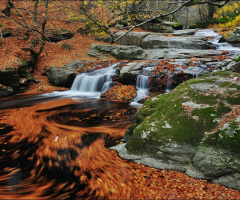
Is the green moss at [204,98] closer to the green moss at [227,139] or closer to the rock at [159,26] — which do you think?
the green moss at [227,139]

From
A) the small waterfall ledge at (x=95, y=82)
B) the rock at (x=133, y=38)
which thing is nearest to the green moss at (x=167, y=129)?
the small waterfall ledge at (x=95, y=82)

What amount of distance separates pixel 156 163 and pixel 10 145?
381 centimetres

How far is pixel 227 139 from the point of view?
3.17 m

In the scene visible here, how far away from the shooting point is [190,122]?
3766mm

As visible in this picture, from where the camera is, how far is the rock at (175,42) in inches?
584

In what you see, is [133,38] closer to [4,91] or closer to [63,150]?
[4,91]

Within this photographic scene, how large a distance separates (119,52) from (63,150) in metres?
12.1

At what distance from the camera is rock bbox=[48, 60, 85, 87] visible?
12727mm

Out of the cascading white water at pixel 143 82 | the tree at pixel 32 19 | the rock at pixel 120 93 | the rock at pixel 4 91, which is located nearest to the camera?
the tree at pixel 32 19

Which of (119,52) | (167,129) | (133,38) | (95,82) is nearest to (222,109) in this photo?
(167,129)

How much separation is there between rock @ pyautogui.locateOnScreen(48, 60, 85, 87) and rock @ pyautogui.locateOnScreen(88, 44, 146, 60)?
3578 millimetres

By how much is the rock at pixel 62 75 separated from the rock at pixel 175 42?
7208 mm

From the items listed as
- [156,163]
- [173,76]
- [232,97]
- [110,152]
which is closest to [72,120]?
[110,152]

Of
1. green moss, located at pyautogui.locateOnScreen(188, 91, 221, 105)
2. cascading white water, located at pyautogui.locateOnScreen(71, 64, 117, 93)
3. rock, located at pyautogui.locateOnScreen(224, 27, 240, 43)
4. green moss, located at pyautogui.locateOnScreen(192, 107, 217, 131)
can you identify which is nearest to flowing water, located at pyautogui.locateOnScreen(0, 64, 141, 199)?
green moss, located at pyautogui.locateOnScreen(192, 107, 217, 131)
